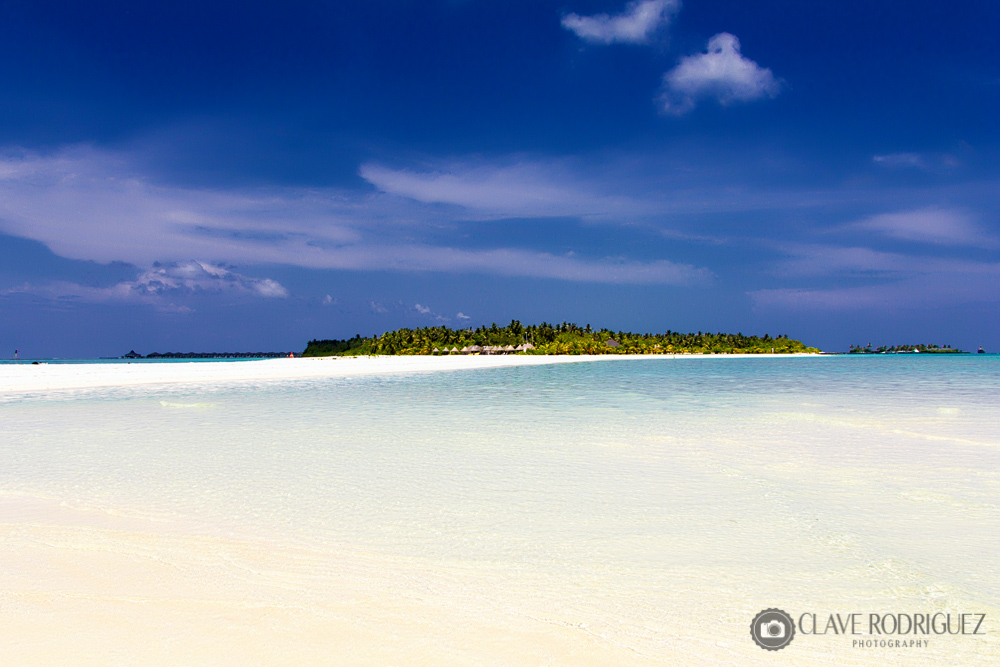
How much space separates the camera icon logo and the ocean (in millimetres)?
82

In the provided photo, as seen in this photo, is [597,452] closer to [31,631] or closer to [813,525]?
[813,525]

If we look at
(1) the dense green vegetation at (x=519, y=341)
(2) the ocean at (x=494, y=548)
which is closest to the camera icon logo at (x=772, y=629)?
(2) the ocean at (x=494, y=548)

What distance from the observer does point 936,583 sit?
510 centimetres

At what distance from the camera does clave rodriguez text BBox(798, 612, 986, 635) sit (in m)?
4.32

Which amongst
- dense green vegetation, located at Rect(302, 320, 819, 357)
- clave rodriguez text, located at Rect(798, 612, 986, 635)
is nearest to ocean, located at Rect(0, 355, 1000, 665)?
clave rodriguez text, located at Rect(798, 612, 986, 635)

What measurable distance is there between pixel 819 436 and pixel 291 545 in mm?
12972

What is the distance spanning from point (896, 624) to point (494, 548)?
3.67m

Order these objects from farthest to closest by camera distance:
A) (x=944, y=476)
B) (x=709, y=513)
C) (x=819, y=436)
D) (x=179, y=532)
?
(x=819, y=436) < (x=944, y=476) < (x=709, y=513) < (x=179, y=532)

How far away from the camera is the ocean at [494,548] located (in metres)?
4.07

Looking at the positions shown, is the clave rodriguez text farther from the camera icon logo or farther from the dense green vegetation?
the dense green vegetation

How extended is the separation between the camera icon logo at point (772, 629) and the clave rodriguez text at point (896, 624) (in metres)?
0.11

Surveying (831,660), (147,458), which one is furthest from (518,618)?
(147,458)

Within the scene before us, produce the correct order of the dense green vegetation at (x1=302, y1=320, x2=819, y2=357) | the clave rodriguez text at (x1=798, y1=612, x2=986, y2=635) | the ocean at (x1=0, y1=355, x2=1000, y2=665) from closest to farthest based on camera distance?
the ocean at (x1=0, y1=355, x2=1000, y2=665) < the clave rodriguez text at (x1=798, y1=612, x2=986, y2=635) < the dense green vegetation at (x1=302, y1=320, x2=819, y2=357)

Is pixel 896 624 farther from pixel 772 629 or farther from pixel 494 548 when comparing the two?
pixel 494 548
